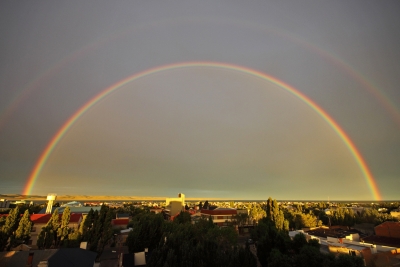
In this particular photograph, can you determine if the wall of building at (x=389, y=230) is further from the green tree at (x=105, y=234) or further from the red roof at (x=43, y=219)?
the red roof at (x=43, y=219)

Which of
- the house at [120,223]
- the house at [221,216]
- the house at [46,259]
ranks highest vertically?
the house at [46,259]

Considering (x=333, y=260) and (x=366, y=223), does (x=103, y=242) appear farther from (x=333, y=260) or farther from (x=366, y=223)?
(x=366, y=223)

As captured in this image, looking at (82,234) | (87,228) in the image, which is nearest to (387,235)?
(87,228)

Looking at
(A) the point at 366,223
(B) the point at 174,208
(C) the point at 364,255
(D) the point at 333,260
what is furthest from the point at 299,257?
(B) the point at 174,208

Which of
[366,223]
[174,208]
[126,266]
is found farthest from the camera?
[174,208]

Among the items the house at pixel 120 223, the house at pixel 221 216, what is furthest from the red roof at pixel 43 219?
the house at pixel 221 216

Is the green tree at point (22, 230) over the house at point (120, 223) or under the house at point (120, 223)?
over

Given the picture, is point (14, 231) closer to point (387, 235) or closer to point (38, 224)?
point (38, 224)

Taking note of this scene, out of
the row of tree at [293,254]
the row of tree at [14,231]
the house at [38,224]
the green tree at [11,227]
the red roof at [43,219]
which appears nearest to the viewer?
the row of tree at [293,254]

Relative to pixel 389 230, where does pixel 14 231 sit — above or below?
below

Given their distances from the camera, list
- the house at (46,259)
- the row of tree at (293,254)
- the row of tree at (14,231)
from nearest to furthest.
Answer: the row of tree at (293,254) < the house at (46,259) < the row of tree at (14,231)

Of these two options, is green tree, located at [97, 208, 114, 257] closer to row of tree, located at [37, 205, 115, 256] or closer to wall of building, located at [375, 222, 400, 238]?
row of tree, located at [37, 205, 115, 256]
